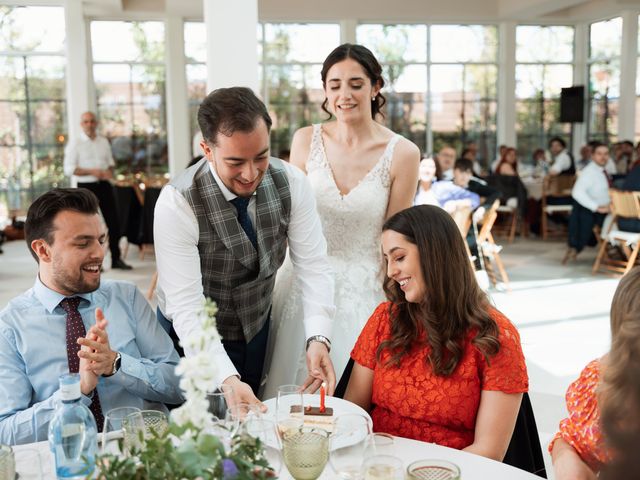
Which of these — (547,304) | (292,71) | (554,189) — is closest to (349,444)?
(547,304)

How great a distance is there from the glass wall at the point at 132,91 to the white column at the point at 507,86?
20.2 ft

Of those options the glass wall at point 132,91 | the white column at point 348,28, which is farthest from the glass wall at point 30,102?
the white column at point 348,28

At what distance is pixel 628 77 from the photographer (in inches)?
493

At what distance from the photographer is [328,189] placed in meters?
2.97

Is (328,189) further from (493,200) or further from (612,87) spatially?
(612,87)

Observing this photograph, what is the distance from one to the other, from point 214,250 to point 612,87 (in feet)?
42.0

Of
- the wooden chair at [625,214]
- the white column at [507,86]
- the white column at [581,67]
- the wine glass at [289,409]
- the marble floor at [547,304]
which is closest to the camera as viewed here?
the wine glass at [289,409]

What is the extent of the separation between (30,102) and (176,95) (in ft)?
8.16

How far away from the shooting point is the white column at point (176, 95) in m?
12.3

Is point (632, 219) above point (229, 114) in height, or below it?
below

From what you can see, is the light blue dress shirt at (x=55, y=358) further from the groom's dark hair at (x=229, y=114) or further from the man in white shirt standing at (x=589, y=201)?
the man in white shirt standing at (x=589, y=201)

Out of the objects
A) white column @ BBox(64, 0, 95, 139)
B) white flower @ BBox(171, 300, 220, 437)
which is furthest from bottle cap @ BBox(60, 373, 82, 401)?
white column @ BBox(64, 0, 95, 139)

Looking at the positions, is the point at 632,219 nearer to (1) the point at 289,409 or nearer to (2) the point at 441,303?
(2) the point at 441,303

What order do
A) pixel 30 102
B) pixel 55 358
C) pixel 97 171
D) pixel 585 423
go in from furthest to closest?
pixel 30 102, pixel 97 171, pixel 55 358, pixel 585 423
